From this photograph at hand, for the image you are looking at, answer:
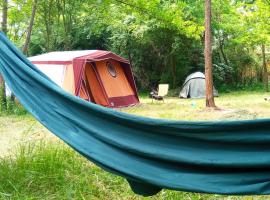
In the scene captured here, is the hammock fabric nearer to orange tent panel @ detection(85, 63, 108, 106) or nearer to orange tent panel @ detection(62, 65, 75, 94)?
orange tent panel @ detection(62, 65, 75, 94)

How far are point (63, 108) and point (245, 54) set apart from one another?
14.5 meters

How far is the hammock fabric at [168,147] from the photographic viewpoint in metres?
1.89

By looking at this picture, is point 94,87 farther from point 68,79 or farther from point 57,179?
point 57,179

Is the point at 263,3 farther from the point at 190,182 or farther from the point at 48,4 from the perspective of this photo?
the point at 190,182

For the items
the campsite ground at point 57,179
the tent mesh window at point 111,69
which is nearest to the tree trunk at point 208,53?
the tent mesh window at point 111,69

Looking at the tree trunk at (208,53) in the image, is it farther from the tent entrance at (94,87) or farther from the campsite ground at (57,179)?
the campsite ground at (57,179)

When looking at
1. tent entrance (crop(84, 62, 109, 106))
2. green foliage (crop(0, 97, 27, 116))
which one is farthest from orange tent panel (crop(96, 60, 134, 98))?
green foliage (crop(0, 97, 27, 116))

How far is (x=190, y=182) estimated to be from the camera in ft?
6.39

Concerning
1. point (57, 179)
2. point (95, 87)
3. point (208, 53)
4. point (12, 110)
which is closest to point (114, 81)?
point (95, 87)

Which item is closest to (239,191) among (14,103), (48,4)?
(14,103)

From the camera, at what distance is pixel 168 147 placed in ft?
6.58

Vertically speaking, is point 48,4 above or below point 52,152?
above

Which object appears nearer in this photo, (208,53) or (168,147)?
(168,147)

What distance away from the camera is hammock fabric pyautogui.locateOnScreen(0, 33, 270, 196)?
189 centimetres
